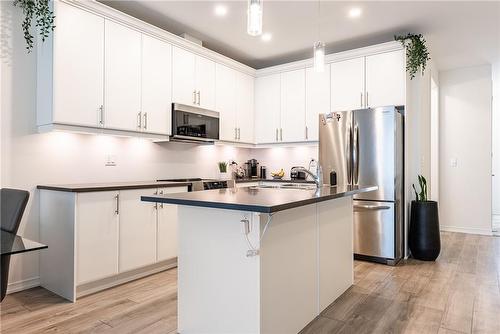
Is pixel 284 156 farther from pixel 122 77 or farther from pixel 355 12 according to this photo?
pixel 122 77

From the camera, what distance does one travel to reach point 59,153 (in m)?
3.12

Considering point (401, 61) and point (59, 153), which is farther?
point (401, 61)

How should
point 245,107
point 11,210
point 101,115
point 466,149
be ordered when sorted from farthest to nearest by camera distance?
point 466,149, point 245,107, point 101,115, point 11,210

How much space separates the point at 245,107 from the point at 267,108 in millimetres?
354

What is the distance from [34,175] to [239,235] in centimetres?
220

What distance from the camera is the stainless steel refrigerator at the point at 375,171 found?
371 cm

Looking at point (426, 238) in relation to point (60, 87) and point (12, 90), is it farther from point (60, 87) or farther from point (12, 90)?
point (12, 90)

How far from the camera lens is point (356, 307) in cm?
257

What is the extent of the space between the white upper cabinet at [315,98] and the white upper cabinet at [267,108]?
49 centimetres

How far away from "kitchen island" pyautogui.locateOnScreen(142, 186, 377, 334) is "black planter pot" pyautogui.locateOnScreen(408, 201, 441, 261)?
2066 mm

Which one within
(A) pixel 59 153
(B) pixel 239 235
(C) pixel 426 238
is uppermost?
(A) pixel 59 153

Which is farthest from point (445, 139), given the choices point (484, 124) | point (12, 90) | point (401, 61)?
point (12, 90)

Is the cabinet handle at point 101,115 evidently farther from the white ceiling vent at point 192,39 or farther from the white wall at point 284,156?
the white wall at point 284,156

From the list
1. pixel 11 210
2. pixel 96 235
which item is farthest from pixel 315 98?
pixel 11 210
